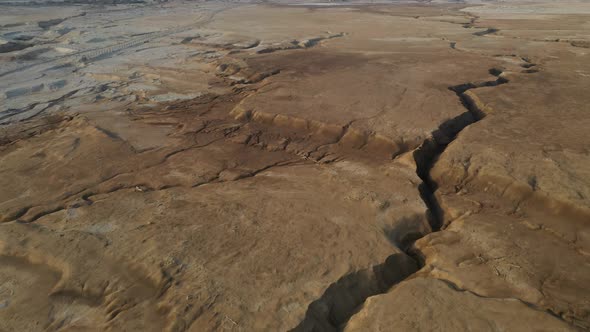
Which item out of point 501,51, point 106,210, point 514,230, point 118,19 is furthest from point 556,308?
point 118,19

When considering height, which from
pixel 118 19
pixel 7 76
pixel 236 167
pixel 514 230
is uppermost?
pixel 514 230

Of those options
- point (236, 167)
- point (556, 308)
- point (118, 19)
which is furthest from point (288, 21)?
point (556, 308)

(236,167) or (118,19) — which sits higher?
(236,167)

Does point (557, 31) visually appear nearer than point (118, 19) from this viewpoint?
Yes

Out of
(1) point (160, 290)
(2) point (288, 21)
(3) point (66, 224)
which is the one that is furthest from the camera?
(2) point (288, 21)

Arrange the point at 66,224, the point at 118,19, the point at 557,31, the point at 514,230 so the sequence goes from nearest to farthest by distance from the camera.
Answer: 1. the point at 514,230
2. the point at 66,224
3. the point at 557,31
4. the point at 118,19

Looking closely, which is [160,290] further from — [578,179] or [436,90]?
[436,90]

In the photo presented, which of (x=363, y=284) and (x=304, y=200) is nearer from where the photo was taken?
(x=363, y=284)
